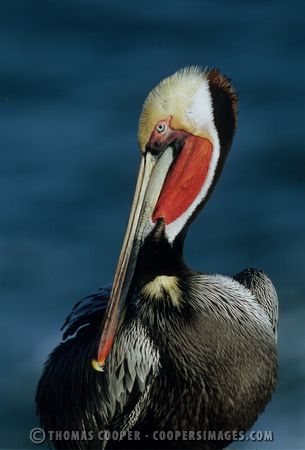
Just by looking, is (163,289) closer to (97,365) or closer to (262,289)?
(97,365)

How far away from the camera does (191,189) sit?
5.19 meters

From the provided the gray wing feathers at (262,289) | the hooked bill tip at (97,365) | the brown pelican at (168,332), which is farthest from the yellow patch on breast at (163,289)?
the gray wing feathers at (262,289)

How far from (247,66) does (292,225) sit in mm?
2559

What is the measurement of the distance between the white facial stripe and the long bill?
12 cm

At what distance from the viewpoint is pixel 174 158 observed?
5113mm

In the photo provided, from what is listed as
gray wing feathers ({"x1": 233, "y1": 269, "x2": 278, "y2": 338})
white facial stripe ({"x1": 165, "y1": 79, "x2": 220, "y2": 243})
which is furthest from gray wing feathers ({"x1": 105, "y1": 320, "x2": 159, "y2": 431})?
gray wing feathers ({"x1": 233, "y1": 269, "x2": 278, "y2": 338})

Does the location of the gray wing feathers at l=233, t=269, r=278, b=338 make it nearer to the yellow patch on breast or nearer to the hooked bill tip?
the yellow patch on breast

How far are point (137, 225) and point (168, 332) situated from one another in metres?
0.45

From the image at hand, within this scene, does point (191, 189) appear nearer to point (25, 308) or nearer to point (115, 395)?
point (115, 395)

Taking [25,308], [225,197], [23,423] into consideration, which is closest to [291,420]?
[23,423]

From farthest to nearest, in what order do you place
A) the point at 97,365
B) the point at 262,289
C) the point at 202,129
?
1. the point at 262,289
2. the point at 202,129
3. the point at 97,365

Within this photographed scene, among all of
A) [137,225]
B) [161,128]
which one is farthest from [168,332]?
[161,128]

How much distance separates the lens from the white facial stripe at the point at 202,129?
5.02 metres

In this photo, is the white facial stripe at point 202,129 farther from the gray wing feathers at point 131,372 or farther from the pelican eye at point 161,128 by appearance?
the gray wing feathers at point 131,372
